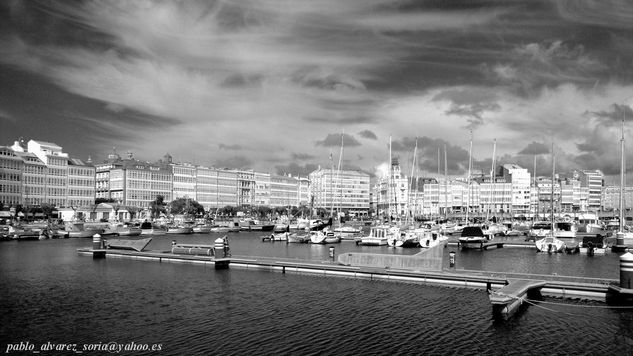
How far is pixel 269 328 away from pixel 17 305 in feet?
54.3

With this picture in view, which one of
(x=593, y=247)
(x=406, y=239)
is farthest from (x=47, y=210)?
(x=593, y=247)

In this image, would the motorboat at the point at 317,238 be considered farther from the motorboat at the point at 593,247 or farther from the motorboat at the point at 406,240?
the motorboat at the point at 593,247

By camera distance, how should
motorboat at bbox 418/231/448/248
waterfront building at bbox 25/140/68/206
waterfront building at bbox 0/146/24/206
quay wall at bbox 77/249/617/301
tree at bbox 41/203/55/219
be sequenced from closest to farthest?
quay wall at bbox 77/249/617/301 < motorboat at bbox 418/231/448/248 < waterfront building at bbox 0/146/24/206 < tree at bbox 41/203/55/219 < waterfront building at bbox 25/140/68/206

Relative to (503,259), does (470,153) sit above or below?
above

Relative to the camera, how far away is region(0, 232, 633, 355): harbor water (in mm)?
23016

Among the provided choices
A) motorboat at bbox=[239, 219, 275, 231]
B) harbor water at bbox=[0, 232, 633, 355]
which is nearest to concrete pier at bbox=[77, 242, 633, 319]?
harbor water at bbox=[0, 232, 633, 355]

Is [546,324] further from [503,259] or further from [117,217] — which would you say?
[117,217]

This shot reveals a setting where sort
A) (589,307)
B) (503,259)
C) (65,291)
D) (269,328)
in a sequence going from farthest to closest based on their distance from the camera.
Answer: (503,259) → (65,291) → (589,307) → (269,328)

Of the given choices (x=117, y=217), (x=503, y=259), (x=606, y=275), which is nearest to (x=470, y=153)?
(x=503, y=259)

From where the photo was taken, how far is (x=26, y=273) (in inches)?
1839

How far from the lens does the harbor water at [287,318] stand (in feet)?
75.5

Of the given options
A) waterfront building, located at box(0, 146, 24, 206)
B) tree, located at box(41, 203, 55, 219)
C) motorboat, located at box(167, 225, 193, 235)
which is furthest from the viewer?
tree, located at box(41, 203, 55, 219)

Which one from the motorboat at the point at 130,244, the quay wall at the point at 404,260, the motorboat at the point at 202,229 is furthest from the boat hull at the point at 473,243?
the motorboat at the point at 202,229

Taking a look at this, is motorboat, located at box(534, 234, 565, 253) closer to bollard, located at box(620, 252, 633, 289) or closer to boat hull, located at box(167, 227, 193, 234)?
bollard, located at box(620, 252, 633, 289)
